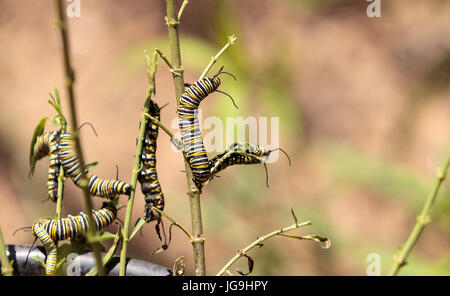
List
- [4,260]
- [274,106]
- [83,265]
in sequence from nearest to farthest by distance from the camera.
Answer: [4,260] → [83,265] → [274,106]

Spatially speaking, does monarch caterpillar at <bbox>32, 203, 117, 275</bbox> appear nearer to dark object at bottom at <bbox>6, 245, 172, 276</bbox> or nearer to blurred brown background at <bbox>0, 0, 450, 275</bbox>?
dark object at bottom at <bbox>6, 245, 172, 276</bbox>

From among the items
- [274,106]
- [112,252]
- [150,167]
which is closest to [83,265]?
[112,252]

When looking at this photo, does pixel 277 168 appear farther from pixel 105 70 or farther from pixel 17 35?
pixel 17 35

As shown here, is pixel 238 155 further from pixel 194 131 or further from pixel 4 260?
pixel 4 260
